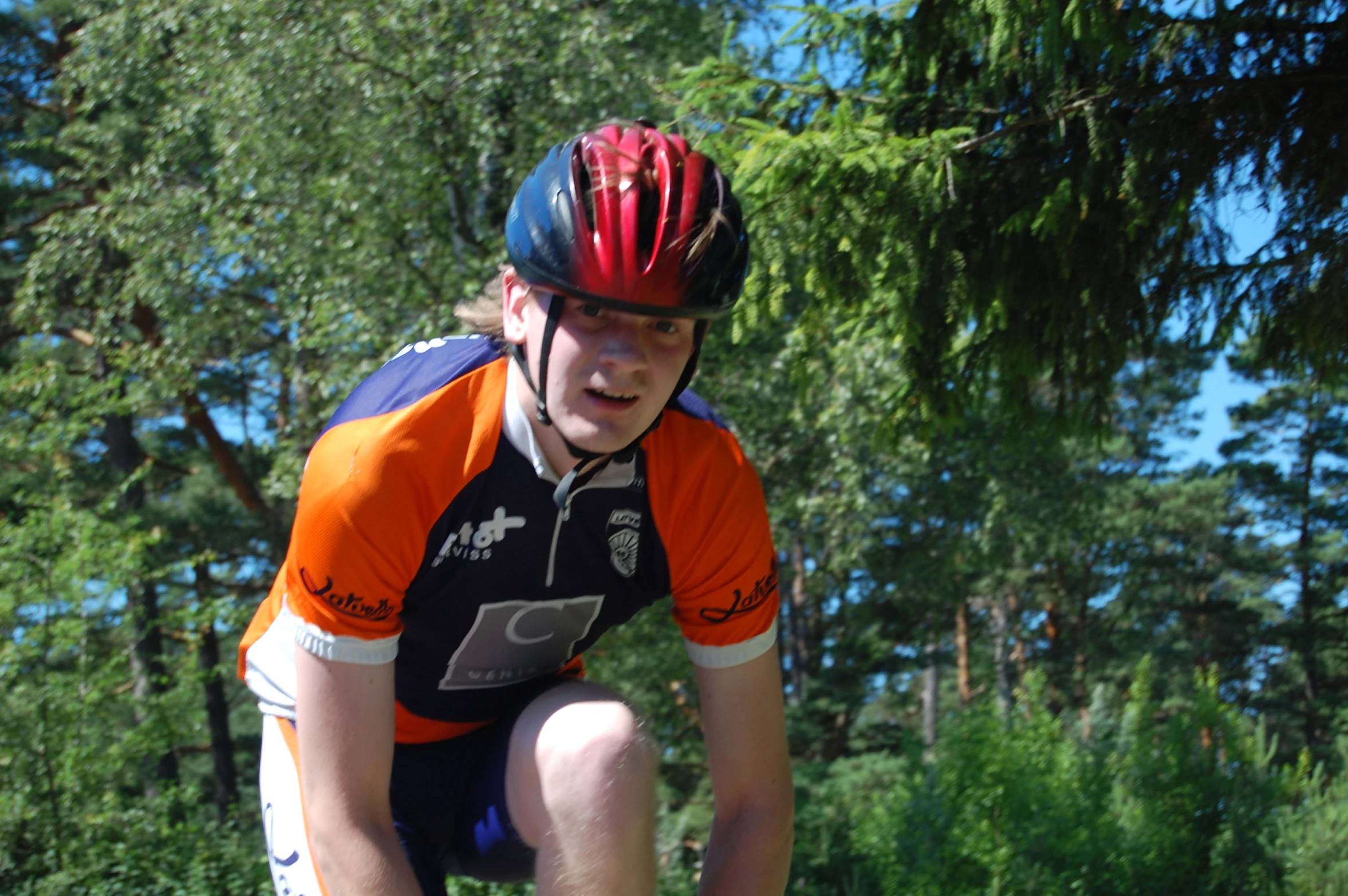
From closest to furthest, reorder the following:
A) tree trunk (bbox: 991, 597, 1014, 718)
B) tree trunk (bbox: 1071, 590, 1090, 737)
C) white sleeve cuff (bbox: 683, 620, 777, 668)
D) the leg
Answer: the leg, white sleeve cuff (bbox: 683, 620, 777, 668), tree trunk (bbox: 991, 597, 1014, 718), tree trunk (bbox: 1071, 590, 1090, 737)

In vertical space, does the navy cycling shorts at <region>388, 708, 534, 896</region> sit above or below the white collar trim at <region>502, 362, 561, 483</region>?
below

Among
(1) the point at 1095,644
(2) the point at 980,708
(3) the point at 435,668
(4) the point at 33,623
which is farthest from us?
(1) the point at 1095,644

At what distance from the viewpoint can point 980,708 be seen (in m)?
8.42

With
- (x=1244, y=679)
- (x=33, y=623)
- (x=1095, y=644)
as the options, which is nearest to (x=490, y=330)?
(x=33, y=623)

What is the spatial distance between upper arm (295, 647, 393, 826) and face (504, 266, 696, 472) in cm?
53

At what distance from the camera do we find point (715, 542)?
2117mm

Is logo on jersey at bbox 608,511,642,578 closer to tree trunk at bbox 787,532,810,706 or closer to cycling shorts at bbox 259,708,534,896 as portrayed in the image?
cycling shorts at bbox 259,708,534,896

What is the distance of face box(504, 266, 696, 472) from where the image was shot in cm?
193

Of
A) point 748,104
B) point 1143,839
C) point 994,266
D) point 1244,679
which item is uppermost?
point 748,104

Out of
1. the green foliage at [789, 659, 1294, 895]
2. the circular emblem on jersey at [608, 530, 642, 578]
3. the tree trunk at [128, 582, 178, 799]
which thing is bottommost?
the green foliage at [789, 659, 1294, 895]

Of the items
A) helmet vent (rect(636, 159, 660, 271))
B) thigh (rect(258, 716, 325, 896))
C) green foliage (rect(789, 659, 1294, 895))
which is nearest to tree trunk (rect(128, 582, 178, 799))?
green foliage (rect(789, 659, 1294, 895))

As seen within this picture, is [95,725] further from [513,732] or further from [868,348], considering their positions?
[868,348]

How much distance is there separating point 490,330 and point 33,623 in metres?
6.66

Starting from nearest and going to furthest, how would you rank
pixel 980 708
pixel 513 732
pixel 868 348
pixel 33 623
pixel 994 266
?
pixel 513 732 < pixel 994 266 < pixel 33 623 < pixel 980 708 < pixel 868 348
